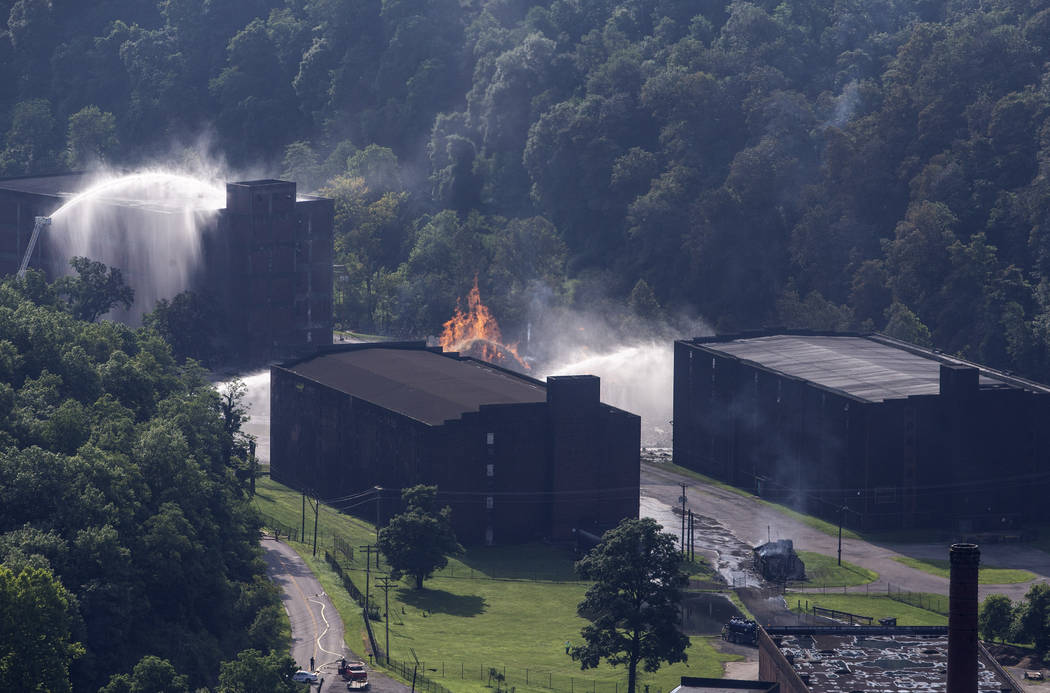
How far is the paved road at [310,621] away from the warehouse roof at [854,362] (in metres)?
47.6

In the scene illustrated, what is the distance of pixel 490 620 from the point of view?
146000 millimetres

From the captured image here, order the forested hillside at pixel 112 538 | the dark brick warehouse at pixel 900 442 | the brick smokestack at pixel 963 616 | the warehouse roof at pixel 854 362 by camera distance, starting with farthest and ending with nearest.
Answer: the warehouse roof at pixel 854 362 → the dark brick warehouse at pixel 900 442 → the forested hillside at pixel 112 538 → the brick smokestack at pixel 963 616

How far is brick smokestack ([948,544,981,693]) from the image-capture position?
102 meters

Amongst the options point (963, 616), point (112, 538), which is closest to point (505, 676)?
point (112, 538)

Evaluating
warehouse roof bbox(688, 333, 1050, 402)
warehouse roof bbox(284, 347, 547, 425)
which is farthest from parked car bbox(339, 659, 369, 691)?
warehouse roof bbox(688, 333, 1050, 402)

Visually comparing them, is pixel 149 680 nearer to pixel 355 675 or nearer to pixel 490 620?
pixel 355 675

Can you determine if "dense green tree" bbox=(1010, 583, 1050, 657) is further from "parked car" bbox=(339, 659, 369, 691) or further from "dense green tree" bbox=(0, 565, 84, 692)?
"dense green tree" bbox=(0, 565, 84, 692)

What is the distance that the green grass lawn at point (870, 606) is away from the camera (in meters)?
146

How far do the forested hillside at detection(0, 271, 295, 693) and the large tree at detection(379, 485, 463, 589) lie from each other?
9787mm

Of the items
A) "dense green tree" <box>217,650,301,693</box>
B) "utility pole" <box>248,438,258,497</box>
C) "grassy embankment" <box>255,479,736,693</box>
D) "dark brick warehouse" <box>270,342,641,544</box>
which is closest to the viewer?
"dense green tree" <box>217,650,301,693</box>

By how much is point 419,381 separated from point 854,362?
37.6 metres

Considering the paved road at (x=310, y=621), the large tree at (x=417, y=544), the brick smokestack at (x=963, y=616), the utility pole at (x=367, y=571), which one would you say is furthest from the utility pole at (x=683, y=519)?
the brick smokestack at (x=963, y=616)

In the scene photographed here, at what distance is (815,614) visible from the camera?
146 metres

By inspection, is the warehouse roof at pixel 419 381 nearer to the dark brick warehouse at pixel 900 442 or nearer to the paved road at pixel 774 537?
the paved road at pixel 774 537
